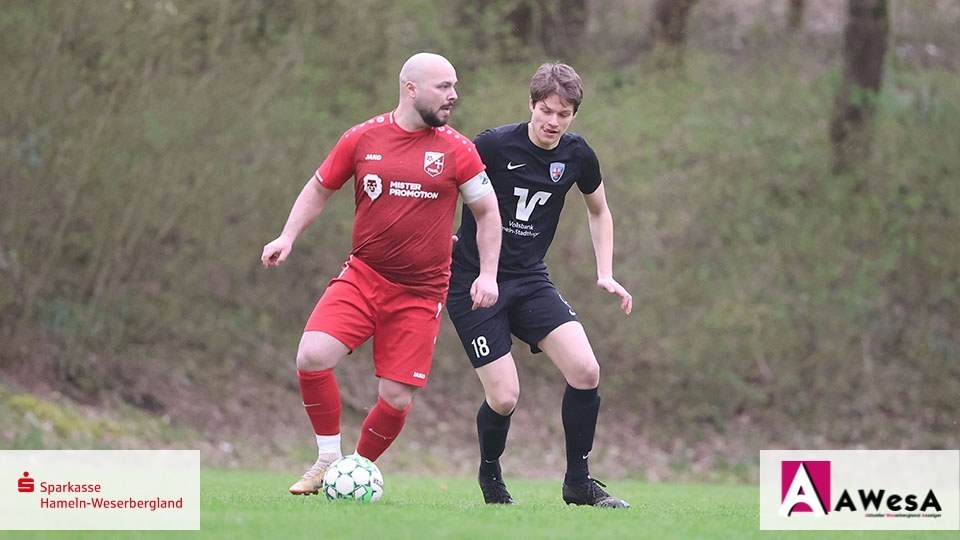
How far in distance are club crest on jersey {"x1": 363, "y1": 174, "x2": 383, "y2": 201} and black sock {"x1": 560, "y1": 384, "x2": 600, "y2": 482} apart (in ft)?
4.76

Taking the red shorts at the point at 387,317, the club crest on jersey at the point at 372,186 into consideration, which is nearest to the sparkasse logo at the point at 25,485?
the red shorts at the point at 387,317

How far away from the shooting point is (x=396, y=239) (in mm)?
6492

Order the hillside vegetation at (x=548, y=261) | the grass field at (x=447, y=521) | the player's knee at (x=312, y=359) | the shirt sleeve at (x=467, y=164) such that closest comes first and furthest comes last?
the grass field at (x=447, y=521), the player's knee at (x=312, y=359), the shirt sleeve at (x=467, y=164), the hillside vegetation at (x=548, y=261)

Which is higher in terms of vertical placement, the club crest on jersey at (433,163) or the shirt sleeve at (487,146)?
the shirt sleeve at (487,146)

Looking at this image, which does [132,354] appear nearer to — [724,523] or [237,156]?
[237,156]

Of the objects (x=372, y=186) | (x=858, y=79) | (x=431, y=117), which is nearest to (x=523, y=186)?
(x=431, y=117)

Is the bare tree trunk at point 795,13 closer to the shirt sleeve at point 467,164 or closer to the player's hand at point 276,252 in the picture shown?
the shirt sleeve at point 467,164

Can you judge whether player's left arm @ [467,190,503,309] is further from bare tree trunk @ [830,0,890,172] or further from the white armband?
bare tree trunk @ [830,0,890,172]

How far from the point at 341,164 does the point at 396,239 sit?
465 mm

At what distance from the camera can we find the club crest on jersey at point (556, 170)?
22.5 ft

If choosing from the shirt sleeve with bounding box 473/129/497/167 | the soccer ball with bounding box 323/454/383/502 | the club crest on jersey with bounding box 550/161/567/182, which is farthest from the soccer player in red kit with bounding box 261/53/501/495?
the club crest on jersey with bounding box 550/161/567/182

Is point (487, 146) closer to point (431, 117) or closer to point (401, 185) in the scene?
point (431, 117)

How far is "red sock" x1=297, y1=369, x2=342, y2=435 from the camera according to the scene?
6.46m

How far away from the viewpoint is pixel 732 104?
17312 millimetres
